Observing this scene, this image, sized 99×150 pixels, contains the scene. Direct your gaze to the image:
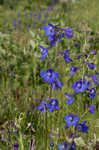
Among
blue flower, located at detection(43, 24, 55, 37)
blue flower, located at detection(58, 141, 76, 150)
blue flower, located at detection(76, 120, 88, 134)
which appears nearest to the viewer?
blue flower, located at detection(58, 141, 76, 150)

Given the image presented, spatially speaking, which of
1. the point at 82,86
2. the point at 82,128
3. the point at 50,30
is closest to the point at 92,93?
the point at 82,86

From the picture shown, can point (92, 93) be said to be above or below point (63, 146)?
above

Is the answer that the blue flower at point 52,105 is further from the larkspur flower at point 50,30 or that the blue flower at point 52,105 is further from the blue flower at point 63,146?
the larkspur flower at point 50,30

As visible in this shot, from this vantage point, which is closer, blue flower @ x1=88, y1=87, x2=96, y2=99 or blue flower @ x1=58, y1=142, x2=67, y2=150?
blue flower @ x1=58, y1=142, x2=67, y2=150

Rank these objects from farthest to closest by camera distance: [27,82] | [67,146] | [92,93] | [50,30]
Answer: [27,82] < [50,30] < [92,93] < [67,146]

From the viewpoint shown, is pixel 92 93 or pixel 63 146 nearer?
pixel 63 146

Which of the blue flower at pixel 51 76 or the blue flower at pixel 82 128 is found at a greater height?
the blue flower at pixel 51 76

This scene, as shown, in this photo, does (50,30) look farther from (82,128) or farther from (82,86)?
(82,128)

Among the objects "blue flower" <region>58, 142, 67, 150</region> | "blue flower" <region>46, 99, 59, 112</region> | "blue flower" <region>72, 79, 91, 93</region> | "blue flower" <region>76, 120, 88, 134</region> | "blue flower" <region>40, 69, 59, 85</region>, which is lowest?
"blue flower" <region>58, 142, 67, 150</region>

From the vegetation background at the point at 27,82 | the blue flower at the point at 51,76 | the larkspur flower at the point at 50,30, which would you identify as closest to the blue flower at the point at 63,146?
the vegetation background at the point at 27,82

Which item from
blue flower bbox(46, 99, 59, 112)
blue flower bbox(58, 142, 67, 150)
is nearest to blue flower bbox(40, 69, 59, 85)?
blue flower bbox(46, 99, 59, 112)

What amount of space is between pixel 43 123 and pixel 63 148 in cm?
34

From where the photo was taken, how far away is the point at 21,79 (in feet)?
8.69

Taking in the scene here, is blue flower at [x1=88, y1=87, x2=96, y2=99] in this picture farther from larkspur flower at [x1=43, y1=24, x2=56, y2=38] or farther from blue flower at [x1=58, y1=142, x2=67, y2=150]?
larkspur flower at [x1=43, y1=24, x2=56, y2=38]
